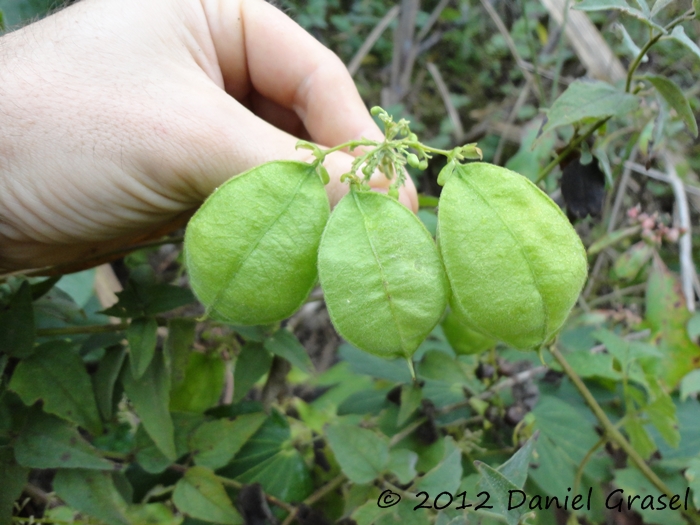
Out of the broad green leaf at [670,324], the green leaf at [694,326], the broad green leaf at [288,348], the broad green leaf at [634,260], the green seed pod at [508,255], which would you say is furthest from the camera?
the broad green leaf at [634,260]

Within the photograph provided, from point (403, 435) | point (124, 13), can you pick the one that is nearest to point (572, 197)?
point (403, 435)

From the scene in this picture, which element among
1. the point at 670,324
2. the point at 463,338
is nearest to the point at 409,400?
the point at 463,338

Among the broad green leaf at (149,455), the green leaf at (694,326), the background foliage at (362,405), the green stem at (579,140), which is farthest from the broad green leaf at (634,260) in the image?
the broad green leaf at (149,455)

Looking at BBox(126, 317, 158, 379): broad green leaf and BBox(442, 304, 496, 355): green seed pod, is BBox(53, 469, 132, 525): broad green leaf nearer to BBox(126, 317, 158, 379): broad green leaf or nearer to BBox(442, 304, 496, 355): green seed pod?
BBox(126, 317, 158, 379): broad green leaf

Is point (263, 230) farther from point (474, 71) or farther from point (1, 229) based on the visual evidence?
point (474, 71)

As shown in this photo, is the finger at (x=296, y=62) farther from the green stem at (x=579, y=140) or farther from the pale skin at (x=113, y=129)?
the green stem at (x=579, y=140)

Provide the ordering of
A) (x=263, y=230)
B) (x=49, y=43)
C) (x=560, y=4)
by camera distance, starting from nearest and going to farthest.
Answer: (x=263, y=230) → (x=49, y=43) → (x=560, y=4)
